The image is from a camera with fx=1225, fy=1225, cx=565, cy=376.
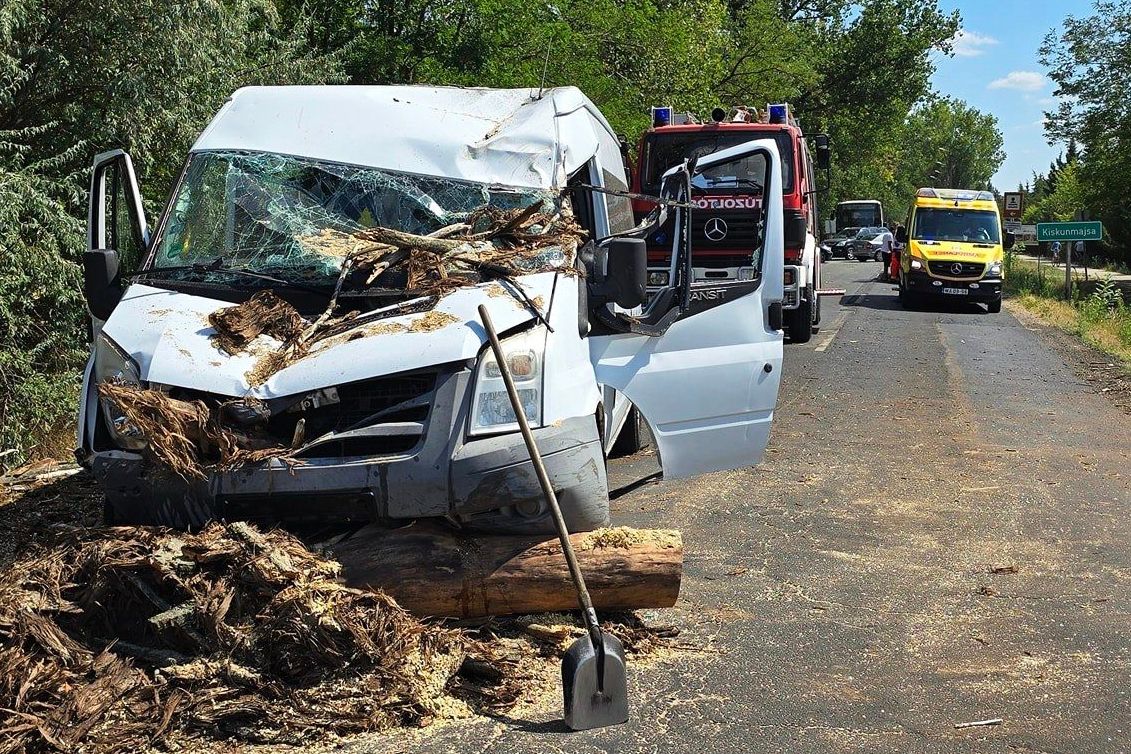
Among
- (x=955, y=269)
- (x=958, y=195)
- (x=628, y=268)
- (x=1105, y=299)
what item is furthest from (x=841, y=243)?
(x=628, y=268)

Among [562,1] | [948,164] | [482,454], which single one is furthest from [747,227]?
[948,164]

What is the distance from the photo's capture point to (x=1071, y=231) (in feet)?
86.7

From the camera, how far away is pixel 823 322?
856 inches

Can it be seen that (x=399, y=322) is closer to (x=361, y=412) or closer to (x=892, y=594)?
(x=361, y=412)

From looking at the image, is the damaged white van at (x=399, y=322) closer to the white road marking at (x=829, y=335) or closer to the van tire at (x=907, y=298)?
the white road marking at (x=829, y=335)

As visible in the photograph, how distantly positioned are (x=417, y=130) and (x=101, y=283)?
1.77 metres

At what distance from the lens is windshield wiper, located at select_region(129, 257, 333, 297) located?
5.66 metres

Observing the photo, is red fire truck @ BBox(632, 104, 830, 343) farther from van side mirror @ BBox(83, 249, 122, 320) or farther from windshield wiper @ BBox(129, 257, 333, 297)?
van side mirror @ BBox(83, 249, 122, 320)

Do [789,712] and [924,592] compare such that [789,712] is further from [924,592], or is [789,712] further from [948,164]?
[948,164]

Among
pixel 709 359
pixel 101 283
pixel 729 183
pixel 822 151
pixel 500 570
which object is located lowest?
pixel 500 570

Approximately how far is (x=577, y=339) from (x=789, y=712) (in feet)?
6.45

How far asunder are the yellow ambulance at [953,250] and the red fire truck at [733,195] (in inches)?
215

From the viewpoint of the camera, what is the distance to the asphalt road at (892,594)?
14.3 ft

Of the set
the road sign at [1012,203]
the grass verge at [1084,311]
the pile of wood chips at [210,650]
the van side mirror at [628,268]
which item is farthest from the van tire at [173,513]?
the road sign at [1012,203]
